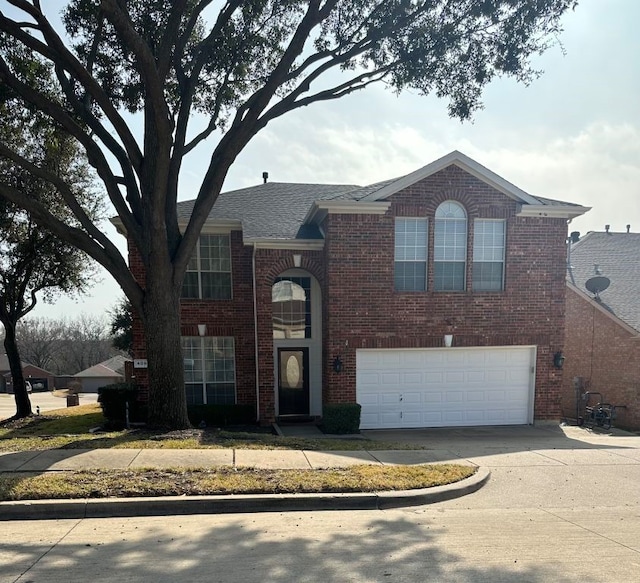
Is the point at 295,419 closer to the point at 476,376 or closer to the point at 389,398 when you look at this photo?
the point at 389,398

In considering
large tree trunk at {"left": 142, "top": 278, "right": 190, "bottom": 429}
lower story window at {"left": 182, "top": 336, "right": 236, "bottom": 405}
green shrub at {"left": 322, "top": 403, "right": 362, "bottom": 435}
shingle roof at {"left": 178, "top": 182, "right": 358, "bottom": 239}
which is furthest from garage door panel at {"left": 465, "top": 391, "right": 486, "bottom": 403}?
large tree trunk at {"left": 142, "top": 278, "right": 190, "bottom": 429}

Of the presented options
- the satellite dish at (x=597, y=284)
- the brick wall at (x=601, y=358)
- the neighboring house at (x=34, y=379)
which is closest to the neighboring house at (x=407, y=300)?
the brick wall at (x=601, y=358)

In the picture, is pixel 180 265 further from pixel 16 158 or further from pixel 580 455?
pixel 580 455

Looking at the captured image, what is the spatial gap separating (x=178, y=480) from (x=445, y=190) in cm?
904

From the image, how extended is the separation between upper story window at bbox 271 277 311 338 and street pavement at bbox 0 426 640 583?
746cm

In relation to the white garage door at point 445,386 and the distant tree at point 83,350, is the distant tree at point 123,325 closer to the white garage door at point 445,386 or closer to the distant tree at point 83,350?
the white garage door at point 445,386

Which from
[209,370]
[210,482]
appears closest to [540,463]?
[210,482]

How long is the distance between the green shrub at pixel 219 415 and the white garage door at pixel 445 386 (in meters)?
3.31

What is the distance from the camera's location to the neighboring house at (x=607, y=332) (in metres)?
13.8

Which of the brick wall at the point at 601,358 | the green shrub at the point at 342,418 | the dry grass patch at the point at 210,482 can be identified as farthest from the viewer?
the brick wall at the point at 601,358

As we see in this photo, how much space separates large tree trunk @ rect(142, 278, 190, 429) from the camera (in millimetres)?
8328

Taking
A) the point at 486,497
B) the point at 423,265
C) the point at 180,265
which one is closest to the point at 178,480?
the point at 486,497

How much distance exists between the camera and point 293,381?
12.4m

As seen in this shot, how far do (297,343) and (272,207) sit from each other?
4.39 m
